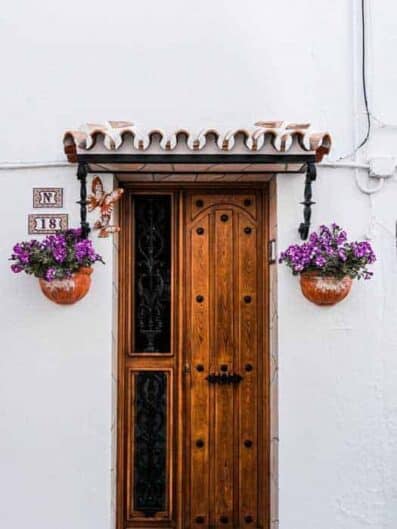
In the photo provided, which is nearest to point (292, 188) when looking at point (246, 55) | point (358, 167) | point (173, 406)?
point (358, 167)

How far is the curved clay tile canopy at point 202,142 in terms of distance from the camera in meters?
3.95

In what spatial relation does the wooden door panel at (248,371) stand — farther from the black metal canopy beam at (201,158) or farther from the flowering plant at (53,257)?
the flowering plant at (53,257)

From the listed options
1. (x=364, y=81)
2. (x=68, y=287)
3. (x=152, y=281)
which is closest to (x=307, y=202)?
(x=364, y=81)

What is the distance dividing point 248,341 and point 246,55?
212cm

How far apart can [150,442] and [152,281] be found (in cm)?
123

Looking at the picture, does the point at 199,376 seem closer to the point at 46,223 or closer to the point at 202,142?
the point at 46,223

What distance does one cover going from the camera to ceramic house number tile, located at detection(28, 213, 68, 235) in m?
4.39

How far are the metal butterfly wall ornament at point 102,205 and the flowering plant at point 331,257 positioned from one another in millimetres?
1260

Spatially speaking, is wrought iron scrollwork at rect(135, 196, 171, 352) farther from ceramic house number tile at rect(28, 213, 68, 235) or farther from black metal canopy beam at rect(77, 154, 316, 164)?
black metal canopy beam at rect(77, 154, 316, 164)

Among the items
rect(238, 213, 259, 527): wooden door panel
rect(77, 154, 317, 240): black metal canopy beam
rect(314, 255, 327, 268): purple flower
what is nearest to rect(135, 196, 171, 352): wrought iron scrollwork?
rect(238, 213, 259, 527): wooden door panel

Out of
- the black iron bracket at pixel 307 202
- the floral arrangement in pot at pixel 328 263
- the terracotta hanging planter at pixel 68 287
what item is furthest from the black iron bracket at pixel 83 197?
the black iron bracket at pixel 307 202

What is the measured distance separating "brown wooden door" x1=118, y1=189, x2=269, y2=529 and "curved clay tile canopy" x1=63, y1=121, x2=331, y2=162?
83cm

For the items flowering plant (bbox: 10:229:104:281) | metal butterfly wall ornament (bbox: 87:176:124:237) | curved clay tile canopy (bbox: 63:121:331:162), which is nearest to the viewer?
curved clay tile canopy (bbox: 63:121:331:162)

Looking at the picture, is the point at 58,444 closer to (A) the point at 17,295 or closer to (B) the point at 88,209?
(A) the point at 17,295
